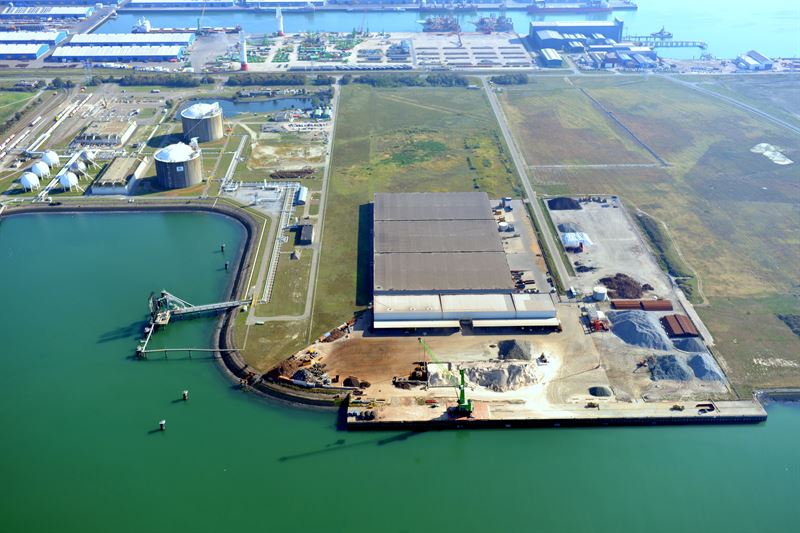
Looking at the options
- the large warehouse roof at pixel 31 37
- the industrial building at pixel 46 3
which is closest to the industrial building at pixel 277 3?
the industrial building at pixel 46 3

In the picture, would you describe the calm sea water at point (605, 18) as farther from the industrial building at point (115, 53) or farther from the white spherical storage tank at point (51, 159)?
the white spherical storage tank at point (51, 159)

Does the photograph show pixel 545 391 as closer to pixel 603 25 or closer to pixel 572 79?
pixel 572 79

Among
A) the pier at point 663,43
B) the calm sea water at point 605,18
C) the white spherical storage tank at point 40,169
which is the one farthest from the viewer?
the calm sea water at point 605,18

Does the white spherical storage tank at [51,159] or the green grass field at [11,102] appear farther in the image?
the green grass field at [11,102]

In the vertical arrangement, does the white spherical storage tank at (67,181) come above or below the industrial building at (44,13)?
below

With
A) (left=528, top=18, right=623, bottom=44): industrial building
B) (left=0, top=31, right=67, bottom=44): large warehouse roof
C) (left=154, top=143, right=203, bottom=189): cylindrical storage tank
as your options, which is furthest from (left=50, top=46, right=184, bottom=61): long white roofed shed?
(left=528, top=18, right=623, bottom=44): industrial building

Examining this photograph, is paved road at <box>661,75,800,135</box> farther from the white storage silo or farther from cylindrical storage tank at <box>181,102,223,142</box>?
cylindrical storage tank at <box>181,102,223,142</box>

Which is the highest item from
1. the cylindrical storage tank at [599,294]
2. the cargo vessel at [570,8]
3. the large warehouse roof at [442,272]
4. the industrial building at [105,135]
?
the cargo vessel at [570,8]
